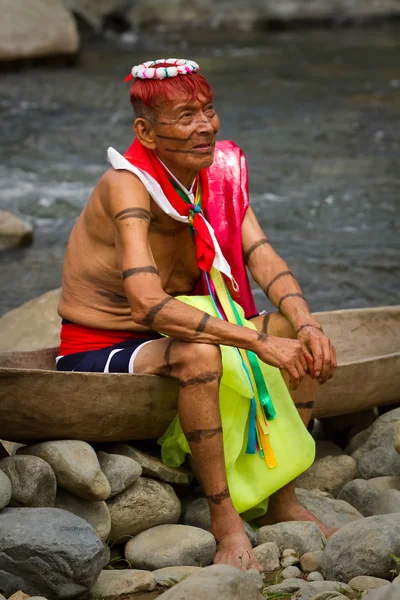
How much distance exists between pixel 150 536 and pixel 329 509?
0.75 m

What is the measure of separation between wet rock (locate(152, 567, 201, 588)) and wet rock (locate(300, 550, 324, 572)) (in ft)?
1.35

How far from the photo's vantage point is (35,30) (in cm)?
1476

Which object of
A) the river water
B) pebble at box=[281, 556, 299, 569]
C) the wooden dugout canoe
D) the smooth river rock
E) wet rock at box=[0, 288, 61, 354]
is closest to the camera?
pebble at box=[281, 556, 299, 569]

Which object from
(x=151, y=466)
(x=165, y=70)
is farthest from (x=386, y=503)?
(x=165, y=70)

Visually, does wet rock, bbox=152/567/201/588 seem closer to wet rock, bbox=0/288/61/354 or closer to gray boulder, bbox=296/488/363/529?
gray boulder, bbox=296/488/363/529

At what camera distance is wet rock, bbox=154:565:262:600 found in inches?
115

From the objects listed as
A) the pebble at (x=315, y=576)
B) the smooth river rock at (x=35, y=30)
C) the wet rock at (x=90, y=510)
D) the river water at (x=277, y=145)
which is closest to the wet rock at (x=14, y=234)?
the river water at (x=277, y=145)

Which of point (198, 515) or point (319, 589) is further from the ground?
point (319, 589)

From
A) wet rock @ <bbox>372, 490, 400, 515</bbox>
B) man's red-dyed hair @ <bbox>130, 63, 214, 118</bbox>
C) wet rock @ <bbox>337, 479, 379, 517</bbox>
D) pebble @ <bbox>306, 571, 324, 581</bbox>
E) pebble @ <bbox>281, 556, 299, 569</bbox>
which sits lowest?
wet rock @ <bbox>337, 479, 379, 517</bbox>

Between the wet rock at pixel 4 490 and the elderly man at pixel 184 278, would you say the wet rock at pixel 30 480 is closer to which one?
the wet rock at pixel 4 490

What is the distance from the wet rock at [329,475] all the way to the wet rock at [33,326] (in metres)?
1.78

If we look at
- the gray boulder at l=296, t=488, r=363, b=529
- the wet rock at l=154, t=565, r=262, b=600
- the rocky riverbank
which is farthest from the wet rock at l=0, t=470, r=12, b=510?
the gray boulder at l=296, t=488, r=363, b=529

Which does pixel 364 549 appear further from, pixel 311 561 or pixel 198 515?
pixel 198 515

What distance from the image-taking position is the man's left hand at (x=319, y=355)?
3891 mm
